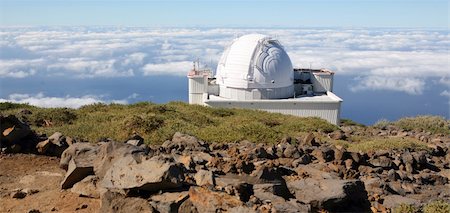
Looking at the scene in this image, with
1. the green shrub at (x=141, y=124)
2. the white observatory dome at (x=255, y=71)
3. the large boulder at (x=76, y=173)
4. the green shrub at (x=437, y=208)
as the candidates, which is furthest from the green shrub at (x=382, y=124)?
the large boulder at (x=76, y=173)

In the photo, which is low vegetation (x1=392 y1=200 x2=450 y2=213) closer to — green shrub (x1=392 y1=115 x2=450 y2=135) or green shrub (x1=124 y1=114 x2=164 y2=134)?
green shrub (x1=124 y1=114 x2=164 y2=134)

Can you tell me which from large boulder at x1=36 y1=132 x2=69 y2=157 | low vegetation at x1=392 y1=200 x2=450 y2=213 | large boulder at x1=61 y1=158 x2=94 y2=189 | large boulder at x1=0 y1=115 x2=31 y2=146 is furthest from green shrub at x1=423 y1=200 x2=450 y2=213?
large boulder at x1=0 y1=115 x2=31 y2=146

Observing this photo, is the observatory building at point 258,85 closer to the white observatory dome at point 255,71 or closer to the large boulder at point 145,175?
the white observatory dome at point 255,71

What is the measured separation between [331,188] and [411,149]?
300 inches

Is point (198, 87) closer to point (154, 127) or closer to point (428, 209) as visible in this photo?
point (154, 127)

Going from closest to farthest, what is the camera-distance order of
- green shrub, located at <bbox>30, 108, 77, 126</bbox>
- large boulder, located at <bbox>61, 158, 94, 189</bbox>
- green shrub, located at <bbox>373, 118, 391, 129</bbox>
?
large boulder, located at <bbox>61, 158, 94, 189</bbox>
green shrub, located at <bbox>30, 108, 77, 126</bbox>
green shrub, located at <bbox>373, 118, 391, 129</bbox>

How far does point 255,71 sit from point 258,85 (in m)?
0.94

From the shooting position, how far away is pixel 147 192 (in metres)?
5.86

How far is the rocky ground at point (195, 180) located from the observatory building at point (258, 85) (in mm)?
17757

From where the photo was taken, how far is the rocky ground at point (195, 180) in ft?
18.5

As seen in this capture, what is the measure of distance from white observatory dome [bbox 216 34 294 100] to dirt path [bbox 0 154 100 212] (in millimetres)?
20484

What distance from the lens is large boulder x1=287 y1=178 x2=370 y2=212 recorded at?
626 centimetres

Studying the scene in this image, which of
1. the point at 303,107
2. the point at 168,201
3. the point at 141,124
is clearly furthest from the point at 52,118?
the point at 303,107

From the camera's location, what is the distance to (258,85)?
2881 cm
